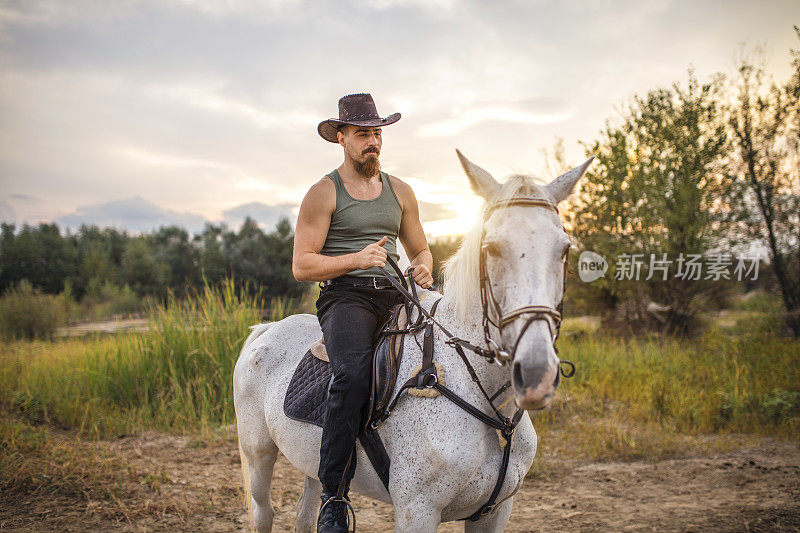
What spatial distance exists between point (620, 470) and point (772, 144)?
9.85 m

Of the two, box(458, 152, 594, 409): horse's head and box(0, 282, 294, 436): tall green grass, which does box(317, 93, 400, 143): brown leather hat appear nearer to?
box(458, 152, 594, 409): horse's head

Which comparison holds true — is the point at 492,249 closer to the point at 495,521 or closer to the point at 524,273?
the point at 524,273

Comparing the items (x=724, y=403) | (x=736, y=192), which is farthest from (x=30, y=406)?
(x=736, y=192)

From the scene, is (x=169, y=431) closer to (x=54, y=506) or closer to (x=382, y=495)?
(x=54, y=506)

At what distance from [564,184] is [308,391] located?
66.9 inches

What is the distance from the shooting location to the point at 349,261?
2.33m

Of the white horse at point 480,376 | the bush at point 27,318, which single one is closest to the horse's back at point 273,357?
the white horse at point 480,376

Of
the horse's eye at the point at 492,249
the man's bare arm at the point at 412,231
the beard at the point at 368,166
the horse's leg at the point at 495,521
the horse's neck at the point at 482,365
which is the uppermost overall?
the beard at the point at 368,166

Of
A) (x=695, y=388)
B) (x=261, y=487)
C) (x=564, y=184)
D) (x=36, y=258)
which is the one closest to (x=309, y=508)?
(x=261, y=487)

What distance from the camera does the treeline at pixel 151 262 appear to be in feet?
74.5

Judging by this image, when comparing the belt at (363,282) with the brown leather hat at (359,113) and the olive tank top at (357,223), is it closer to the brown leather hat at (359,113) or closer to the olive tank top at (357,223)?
the olive tank top at (357,223)

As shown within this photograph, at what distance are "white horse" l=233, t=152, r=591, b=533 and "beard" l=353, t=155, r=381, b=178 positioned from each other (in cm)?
73

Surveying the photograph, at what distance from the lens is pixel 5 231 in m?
28.9

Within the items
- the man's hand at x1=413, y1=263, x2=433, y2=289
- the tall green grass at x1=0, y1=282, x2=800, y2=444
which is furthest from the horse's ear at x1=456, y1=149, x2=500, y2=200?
the tall green grass at x1=0, y1=282, x2=800, y2=444
